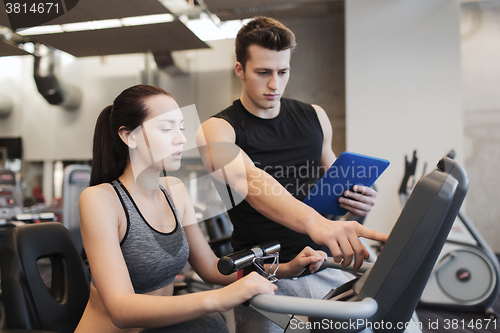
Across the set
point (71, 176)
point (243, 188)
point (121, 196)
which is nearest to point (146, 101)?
point (121, 196)

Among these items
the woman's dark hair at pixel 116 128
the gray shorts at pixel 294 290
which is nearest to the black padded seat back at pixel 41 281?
the woman's dark hair at pixel 116 128

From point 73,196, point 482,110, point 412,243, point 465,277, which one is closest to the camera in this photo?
point 412,243

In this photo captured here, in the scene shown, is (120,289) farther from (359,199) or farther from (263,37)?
(263,37)

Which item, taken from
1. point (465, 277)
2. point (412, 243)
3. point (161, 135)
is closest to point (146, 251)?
point (161, 135)

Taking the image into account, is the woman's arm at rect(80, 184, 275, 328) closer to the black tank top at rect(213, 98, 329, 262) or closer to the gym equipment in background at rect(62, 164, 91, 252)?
the black tank top at rect(213, 98, 329, 262)

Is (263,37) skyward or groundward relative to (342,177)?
skyward

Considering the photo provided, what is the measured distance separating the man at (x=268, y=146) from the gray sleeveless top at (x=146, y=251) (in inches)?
10.5

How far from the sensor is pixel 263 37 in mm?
1233

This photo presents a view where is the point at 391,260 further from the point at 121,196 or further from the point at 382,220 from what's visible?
the point at 382,220

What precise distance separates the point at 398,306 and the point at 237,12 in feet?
4.63

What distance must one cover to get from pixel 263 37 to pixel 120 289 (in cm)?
93

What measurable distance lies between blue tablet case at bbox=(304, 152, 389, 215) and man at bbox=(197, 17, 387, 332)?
0.04 m

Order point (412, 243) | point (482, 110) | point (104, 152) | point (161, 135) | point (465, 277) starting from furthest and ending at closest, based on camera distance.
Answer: point (482, 110) < point (465, 277) < point (104, 152) < point (161, 135) < point (412, 243)

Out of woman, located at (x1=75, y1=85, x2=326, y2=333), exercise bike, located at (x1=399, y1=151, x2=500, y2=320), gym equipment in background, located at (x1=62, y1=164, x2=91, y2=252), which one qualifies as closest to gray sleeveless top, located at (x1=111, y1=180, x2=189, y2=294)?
woman, located at (x1=75, y1=85, x2=326, y2=333)
